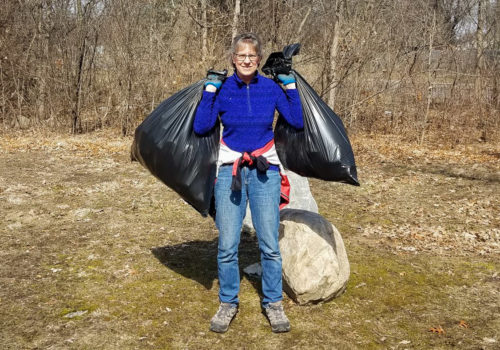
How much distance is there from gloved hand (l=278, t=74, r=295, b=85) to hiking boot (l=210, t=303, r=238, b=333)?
1554mm

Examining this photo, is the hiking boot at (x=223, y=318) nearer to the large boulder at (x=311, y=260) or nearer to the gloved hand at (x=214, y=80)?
the large boulder at (x=311, y=260)

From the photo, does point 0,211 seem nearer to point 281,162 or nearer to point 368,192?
point 281,162

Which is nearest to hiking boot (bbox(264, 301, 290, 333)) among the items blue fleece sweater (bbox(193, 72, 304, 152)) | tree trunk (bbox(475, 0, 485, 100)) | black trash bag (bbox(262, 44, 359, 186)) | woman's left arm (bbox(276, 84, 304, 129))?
black trash bag (bbox(262, 44, 359, 186))

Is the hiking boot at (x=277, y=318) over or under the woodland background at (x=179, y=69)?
under

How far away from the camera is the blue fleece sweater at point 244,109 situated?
301 cm

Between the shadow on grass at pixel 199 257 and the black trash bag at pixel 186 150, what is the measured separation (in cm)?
111

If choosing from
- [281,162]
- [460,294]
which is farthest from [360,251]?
[281,162]

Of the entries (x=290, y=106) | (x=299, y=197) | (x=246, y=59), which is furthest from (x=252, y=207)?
(x=299, y=197)

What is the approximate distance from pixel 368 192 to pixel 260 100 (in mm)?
4651

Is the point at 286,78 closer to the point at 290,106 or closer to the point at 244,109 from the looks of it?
the point at 290,106

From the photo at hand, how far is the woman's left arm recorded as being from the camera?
3100mm

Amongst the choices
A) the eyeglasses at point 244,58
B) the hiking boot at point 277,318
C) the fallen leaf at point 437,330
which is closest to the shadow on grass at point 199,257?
the hiking boot at point 277,318

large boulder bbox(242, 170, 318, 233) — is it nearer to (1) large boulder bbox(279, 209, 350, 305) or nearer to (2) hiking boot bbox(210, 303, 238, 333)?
(1) large boulder bbox(279, 209, 350, 305)

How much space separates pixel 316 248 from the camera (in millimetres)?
3699
